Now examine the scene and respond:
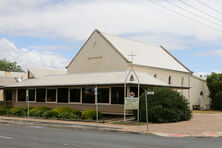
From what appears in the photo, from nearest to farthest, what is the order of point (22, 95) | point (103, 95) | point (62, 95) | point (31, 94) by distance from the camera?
point (103, 95) < point (62, 95) < point (31, 94) < point (22, 95)

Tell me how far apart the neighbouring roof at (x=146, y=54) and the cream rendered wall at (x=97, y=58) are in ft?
2.60

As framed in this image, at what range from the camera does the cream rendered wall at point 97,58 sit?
3969cm

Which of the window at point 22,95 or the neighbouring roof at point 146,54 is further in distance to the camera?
the neighbouring roof at point 146,54

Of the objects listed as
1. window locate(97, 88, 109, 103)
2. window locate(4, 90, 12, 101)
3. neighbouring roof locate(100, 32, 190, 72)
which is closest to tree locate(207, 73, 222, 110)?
neighbouring roof locate(100, 32, 190, 72)

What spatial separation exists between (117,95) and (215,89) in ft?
82.8

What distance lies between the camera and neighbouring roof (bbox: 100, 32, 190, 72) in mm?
40866

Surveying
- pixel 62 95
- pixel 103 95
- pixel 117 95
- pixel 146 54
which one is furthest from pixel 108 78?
pixel 146 54

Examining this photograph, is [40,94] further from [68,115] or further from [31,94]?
[68,115]

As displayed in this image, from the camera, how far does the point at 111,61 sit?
4012 centimetres

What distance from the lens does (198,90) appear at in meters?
51.7

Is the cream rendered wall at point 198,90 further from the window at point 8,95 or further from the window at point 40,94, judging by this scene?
the window at point 8,95

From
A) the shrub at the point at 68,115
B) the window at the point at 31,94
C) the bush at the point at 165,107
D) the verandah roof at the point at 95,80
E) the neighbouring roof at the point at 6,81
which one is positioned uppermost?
the neighbouring roof at the point at 6,81

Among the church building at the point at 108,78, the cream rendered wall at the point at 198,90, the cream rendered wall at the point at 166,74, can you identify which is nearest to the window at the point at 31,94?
the church building at the point at 108,78

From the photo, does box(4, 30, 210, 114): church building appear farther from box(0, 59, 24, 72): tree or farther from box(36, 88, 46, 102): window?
box(0, 59, 24, 72): tree
